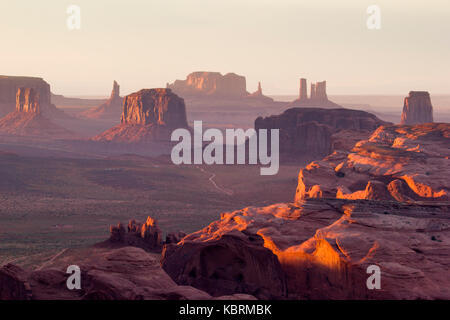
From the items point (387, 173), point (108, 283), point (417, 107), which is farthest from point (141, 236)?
point (417, 107)

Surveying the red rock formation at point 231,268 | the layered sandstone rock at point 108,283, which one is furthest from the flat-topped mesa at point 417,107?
the layered sandstone rock at point 108,283

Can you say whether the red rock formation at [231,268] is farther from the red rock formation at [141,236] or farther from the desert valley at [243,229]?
the red rock formation at [141,236]

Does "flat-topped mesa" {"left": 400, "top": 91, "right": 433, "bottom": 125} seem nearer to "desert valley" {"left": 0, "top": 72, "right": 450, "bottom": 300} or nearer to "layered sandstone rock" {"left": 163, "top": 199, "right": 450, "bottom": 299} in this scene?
"desert valley" {"left": 0, "top": 72, "right": 450, "bottom": 300}

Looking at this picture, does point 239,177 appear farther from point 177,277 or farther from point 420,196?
point 177,277

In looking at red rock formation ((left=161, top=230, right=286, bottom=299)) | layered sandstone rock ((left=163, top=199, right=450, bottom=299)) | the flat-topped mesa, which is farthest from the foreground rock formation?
red rock formation ((left=161, top=230, right=286, bottom=299))

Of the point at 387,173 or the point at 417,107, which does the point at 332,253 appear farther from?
the point at 417,107

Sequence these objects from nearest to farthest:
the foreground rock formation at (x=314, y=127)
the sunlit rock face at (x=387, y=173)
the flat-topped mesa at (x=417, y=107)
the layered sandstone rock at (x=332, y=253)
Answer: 1. the layered sandstone rock at (x=332, y=253)
2. the sunlit rock face at (x=387, y=173)
3. the foreground rock formation at (x=314, y=127)
4. the flat-topped mesa at (x=417, y=107)
